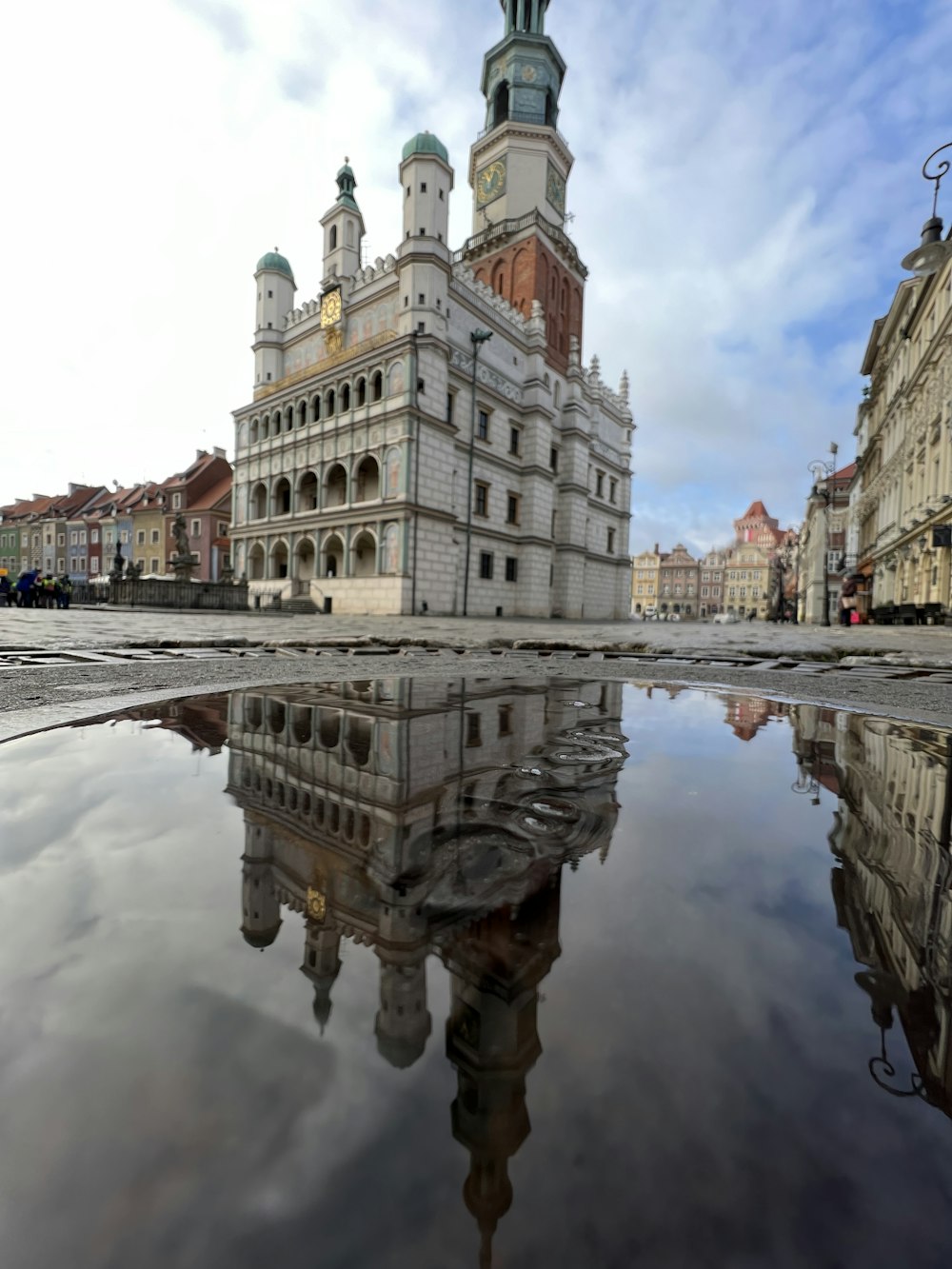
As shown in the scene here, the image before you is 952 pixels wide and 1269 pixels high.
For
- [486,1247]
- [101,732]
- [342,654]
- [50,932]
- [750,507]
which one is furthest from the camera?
[750,507]

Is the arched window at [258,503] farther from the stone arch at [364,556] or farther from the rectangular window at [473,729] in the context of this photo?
the rectangular window at [473,729]

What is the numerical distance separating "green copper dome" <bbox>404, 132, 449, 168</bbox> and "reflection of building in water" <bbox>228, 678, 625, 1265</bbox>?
28667mm

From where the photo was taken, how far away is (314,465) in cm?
2797

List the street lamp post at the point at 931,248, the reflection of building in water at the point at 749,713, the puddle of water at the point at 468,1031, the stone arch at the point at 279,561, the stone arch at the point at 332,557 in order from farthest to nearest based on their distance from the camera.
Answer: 1. the stone arch at the point at 279,561
2. the stone arch at the point at 332,557
3. the street lamp post at the point at 931,248
4. the reflection of building in water at the point at 749,713
5. the puddle of water at the point at 468,1031

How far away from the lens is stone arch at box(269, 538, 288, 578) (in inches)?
1181

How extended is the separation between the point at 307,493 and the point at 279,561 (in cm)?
384

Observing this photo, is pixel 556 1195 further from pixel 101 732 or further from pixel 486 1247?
pixel 101 732

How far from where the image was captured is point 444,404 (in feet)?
83.6

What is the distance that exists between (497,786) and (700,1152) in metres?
1.32

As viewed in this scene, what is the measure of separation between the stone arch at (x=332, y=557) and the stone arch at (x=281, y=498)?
4.20m

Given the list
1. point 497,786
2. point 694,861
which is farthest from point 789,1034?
point 497,786

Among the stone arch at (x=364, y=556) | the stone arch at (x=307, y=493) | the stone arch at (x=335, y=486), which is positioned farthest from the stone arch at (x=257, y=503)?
the stone arch at (x=364, y=556)

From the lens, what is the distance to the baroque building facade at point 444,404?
24469 mm

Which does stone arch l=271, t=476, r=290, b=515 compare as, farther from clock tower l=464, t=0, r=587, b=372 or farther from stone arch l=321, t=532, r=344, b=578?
clock tower l=464, t=0, r=587, b=372
